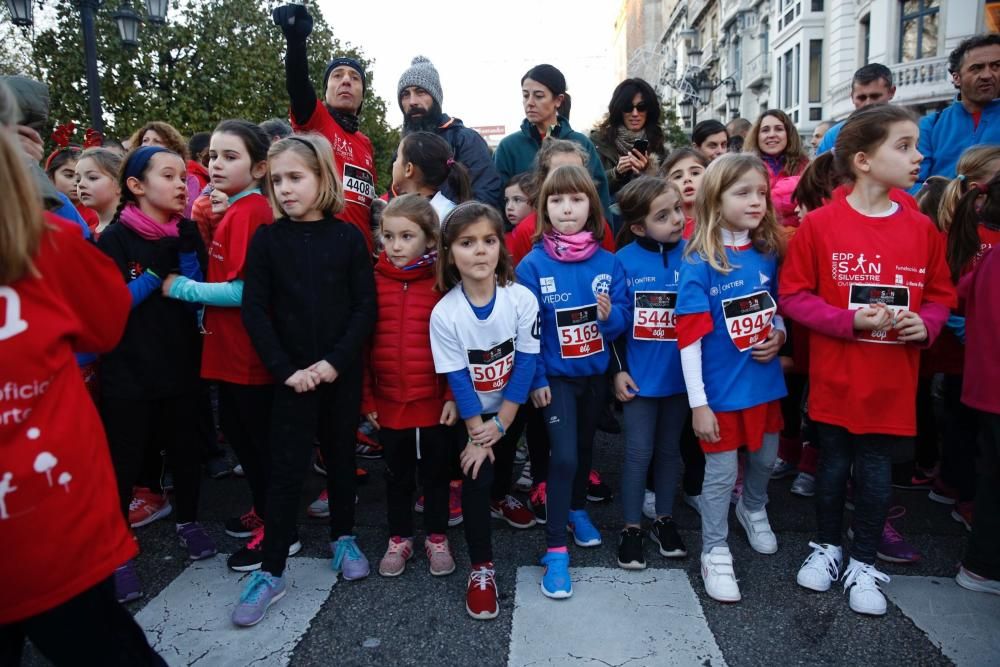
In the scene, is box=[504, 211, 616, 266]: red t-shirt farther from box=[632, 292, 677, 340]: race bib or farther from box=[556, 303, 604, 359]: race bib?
box=[556, 303, 604, 359]: race bib

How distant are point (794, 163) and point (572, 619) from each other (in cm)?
378

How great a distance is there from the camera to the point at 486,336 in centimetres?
268

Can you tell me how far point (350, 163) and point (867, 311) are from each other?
2621mm

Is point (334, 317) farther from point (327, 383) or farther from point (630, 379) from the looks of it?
point (630, 379)

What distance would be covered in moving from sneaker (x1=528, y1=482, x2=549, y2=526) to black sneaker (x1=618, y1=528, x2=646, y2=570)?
1.64ft

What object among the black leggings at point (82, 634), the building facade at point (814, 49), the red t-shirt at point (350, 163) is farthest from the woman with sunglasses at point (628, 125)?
the building facade at point (814, 49)

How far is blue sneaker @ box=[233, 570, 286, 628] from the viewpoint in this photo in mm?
2473

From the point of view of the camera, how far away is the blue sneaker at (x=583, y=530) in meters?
3.09

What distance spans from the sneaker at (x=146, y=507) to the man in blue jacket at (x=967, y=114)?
201 inches

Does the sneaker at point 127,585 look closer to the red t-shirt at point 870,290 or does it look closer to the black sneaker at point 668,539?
the black sneaker at point 668,539

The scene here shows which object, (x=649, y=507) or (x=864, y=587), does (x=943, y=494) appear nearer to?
(x=864, y=587)

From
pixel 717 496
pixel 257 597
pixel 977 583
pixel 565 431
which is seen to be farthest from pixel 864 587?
pixel 257 597

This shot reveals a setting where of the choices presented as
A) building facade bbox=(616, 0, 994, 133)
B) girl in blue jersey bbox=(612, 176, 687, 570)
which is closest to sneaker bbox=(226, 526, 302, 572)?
girl in blue jersey bbox=(612, 176, 687, 570)

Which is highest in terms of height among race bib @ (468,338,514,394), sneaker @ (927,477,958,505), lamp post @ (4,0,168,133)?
lamp post @ (4,0,168,133)
